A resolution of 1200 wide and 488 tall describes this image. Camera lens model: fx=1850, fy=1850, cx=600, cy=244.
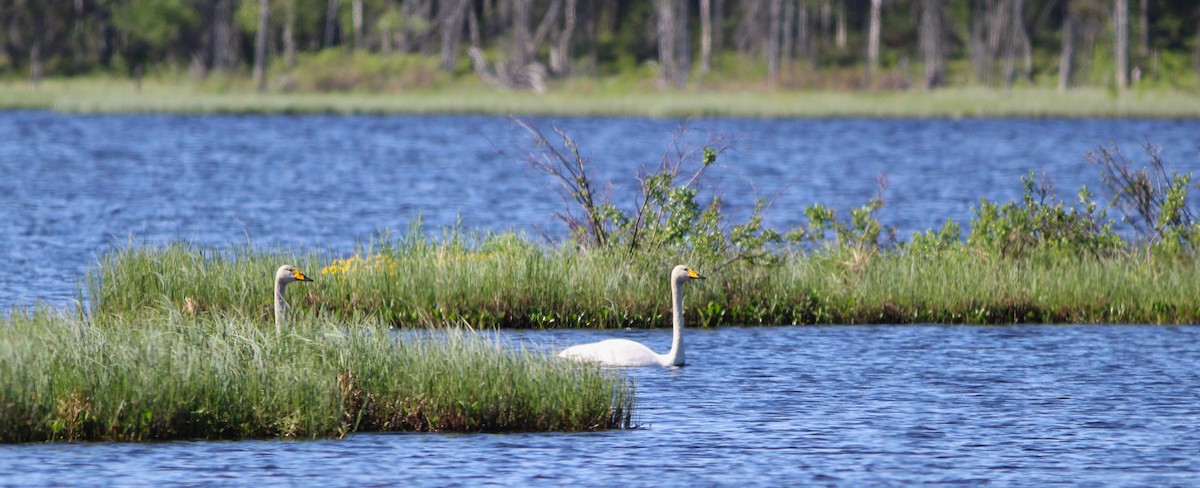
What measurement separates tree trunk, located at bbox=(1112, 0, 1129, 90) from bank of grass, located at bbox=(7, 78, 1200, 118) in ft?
5.63

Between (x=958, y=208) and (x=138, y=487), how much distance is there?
32066mm

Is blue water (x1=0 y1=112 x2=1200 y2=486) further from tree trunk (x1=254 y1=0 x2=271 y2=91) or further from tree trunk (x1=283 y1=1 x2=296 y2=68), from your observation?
tree trunk (x1=283 y1=1 x2=296 y2=68)

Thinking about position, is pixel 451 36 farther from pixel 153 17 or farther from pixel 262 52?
pixel 153 17

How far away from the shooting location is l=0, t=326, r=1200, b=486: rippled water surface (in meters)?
12.2

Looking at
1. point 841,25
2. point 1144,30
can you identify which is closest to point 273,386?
point 1144,30

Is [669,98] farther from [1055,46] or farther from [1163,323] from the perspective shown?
[1163,323]

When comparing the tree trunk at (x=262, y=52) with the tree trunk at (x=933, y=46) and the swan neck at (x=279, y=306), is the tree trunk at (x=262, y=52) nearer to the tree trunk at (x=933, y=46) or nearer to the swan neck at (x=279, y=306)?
the tree trunk at (x=933, y=46)

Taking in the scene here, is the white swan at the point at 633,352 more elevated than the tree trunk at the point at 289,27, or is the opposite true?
the tree trunk at the point at 289,27

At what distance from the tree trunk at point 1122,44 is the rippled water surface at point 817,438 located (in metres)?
64.6

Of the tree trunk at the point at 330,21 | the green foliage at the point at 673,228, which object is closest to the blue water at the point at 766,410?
the green foliage at the point at 673,228

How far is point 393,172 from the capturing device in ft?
179

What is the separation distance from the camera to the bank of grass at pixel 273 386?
12703 mm

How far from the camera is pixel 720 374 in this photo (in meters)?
16.7

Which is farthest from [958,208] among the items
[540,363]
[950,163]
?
[540,363]
